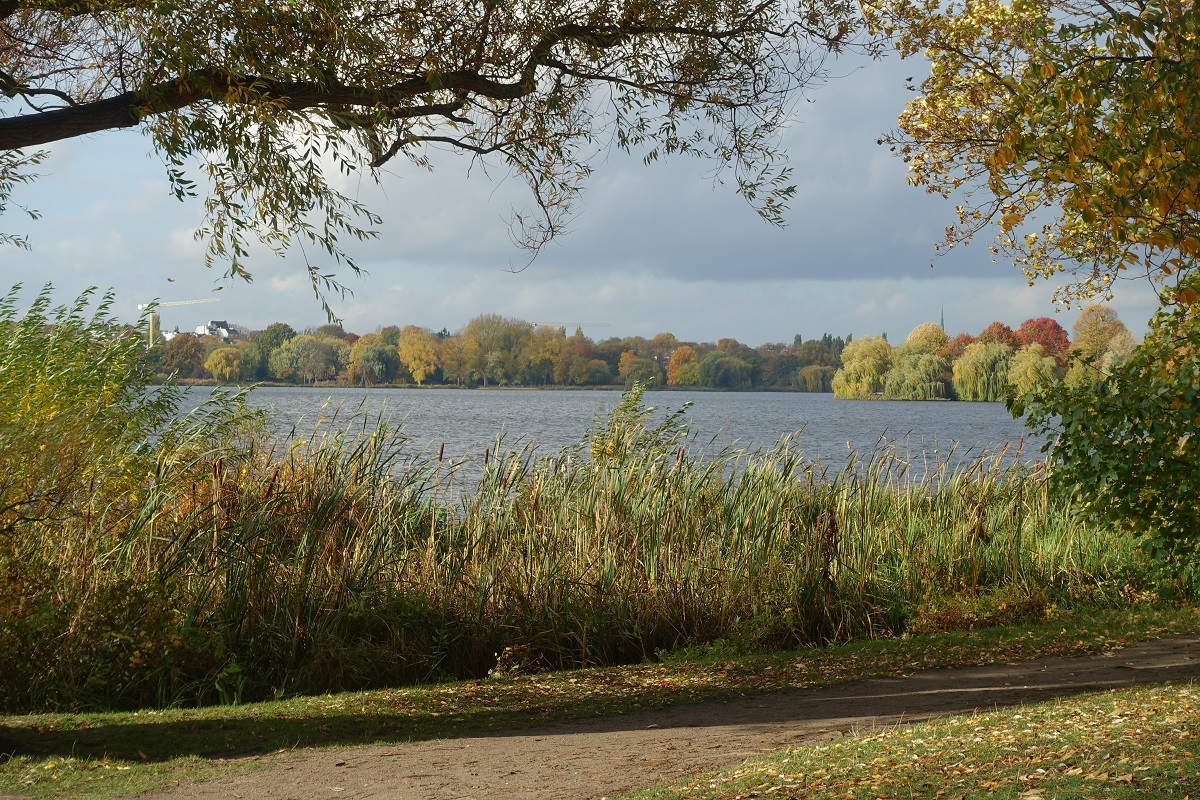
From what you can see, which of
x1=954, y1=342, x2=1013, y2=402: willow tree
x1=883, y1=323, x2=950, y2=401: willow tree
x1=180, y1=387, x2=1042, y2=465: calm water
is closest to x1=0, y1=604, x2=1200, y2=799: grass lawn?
x1=180, y1=387, x2=1042, y2=465: calm water

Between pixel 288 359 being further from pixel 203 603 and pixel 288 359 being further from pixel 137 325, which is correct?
pixel 203 603

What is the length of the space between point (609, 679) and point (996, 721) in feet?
9.45

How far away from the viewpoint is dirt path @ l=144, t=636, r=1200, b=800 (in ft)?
16.4

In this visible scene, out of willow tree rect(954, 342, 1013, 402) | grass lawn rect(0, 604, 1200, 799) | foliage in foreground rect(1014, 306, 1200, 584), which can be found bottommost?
grass lawn rect(0, 604, 1200, 799)

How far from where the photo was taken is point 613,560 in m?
8.63

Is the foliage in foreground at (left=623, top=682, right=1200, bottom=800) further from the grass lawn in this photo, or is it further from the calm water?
the calm water

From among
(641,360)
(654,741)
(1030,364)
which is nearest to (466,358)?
(641,360)

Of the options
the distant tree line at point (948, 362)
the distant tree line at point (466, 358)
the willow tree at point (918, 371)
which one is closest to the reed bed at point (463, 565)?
the distant tree line at point (466, 358)

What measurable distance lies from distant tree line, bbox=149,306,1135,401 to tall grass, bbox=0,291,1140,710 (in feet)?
6.39

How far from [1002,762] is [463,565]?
4892 mm

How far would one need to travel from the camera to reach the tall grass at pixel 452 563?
7.48 meters

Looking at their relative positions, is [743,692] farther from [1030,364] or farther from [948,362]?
[948,362]

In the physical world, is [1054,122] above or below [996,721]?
above

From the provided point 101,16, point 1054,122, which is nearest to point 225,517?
point 101,16
